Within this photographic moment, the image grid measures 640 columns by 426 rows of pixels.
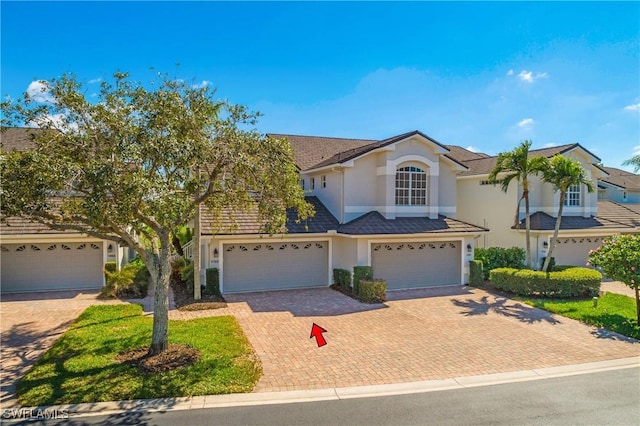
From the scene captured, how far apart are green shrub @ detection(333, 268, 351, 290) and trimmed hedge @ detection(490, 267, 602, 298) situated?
7015 millimetres

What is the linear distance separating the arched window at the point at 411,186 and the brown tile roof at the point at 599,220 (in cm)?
609

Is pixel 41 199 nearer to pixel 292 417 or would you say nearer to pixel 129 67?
pixel 129 67

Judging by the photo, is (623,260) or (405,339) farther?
(623,260)

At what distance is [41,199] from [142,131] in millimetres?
2421

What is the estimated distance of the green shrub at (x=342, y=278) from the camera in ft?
59.3

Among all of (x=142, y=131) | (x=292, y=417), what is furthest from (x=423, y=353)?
(x=142, y=131)

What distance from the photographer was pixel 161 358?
959cm

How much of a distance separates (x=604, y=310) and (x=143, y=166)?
16251 mm

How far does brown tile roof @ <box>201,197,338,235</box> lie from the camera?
16734mm

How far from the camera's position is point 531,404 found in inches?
311

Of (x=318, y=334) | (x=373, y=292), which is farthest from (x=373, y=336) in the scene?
(x=373, y=292)

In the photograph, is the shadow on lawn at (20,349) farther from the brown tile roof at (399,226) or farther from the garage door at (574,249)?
the garage door at (574,249)

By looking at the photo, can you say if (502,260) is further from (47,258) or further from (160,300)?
(47,258)

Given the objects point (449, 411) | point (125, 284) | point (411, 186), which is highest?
point (411, 186)
